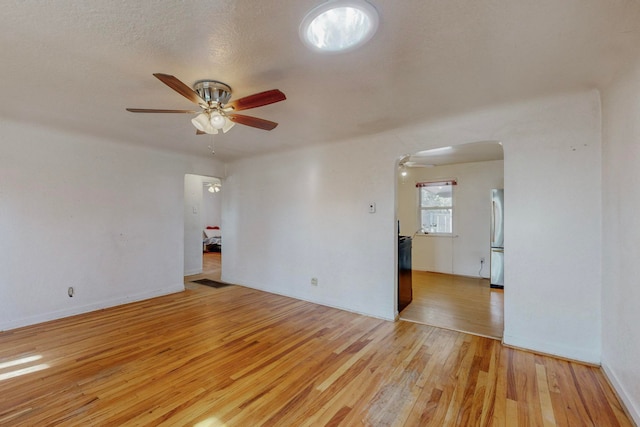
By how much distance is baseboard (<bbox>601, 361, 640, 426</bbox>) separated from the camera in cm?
166

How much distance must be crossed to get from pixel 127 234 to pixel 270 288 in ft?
7.54

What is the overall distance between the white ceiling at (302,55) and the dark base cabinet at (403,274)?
69.1 inches

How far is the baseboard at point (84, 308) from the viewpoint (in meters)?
3.11

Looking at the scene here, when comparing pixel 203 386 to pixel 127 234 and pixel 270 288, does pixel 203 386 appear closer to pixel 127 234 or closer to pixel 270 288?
pixel 270 288

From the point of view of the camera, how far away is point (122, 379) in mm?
2105

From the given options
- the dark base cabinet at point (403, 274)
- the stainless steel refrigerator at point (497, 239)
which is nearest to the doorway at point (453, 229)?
the dark base cabinet at point (403, 274)

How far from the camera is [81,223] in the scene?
3.62 meters

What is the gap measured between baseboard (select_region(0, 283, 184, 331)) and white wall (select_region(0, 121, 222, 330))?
0.01 metres

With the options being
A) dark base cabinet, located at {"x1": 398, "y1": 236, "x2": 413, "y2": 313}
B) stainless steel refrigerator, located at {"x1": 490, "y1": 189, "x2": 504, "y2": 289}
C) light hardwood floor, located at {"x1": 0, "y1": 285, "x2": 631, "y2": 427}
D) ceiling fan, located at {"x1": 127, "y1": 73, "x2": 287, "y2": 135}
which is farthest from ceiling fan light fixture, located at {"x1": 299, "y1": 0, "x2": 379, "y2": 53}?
stainless steel refrigerator, located at {"x1": 490, "y1": 189, "x2": 504, "y2": 289}

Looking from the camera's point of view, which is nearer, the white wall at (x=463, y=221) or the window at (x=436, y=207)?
the white wall at (x=463, y=221)

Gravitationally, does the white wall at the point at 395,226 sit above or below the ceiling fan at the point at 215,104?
below

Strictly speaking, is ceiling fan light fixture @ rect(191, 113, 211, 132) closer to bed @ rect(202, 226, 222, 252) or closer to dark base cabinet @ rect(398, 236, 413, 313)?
dark base cabinet @ rect(398, 236, 413, 313)

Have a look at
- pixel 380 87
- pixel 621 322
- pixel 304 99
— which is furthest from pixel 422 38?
pixel 621 322

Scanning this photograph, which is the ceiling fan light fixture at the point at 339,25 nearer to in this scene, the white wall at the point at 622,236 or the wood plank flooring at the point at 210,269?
the white wall at the point at 622,236
